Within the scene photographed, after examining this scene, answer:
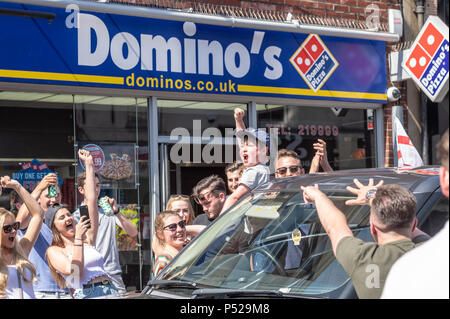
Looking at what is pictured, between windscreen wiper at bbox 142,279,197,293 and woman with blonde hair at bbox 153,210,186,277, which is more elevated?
woman with blonde hair at bbox 153,210,186,277

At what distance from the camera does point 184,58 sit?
8.50 m

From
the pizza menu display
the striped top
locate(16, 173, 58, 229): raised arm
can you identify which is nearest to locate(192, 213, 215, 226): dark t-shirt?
the striped top

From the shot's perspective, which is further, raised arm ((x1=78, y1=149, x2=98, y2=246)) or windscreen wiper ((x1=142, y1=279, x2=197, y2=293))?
raised arm ((x1=78, y1=149, x2=98, y2=246))

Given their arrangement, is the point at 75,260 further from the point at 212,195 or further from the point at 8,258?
the point at 212,195

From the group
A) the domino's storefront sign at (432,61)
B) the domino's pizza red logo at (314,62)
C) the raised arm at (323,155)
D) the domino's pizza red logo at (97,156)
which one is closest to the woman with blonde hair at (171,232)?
the raised arm at (323,155)

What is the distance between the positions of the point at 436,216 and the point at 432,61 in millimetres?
4498

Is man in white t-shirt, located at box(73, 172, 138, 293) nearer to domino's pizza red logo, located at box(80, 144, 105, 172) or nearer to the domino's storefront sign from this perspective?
domino's pizza red logo, located at box(80, 144, 105, 172)

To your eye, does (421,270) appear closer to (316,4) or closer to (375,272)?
(375,272)

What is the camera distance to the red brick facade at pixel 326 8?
8727 millimetres

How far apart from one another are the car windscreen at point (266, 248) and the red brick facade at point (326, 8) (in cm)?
485

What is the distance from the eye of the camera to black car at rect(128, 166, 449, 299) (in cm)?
340

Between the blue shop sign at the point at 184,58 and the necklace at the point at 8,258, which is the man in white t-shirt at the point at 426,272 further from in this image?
the blue shop sign at the point at 184,58

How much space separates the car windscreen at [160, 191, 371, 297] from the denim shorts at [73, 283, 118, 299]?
1.21 m

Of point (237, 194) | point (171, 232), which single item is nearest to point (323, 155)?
point (237, 194)
